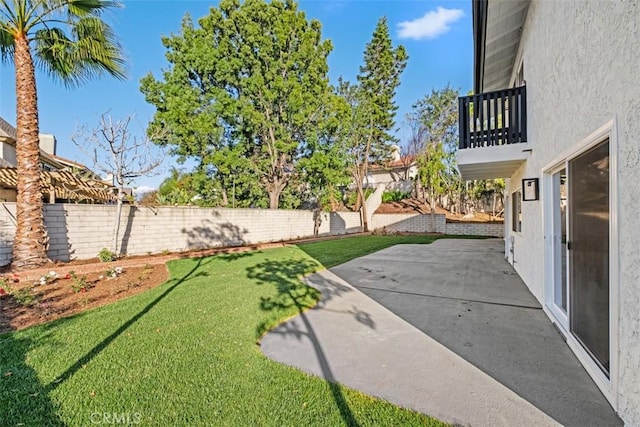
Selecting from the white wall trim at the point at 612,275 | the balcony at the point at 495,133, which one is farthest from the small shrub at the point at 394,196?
the white wall trim at the point at 612,275

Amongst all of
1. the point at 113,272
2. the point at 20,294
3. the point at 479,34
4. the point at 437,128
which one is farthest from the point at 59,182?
the point at 437,128

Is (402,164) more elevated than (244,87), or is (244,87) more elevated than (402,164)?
(244,87)

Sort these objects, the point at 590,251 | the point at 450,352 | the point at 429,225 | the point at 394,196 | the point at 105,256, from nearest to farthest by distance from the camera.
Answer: the point at 590,251 < the point at 450,352 < the point at 105,256 < the point at 429,225 < the point at 394,196

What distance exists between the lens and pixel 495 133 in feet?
19.4

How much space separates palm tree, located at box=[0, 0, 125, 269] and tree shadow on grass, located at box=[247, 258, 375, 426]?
4775mm

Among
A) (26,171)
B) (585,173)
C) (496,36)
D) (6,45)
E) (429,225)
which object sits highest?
(496,36)

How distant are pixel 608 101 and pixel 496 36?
6047 mm

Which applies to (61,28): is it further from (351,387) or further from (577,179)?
(577,179)

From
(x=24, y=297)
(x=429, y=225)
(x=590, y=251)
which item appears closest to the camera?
(x=590, y=251)

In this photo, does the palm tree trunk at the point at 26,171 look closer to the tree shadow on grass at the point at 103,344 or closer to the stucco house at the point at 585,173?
the tree shadow on grass at the point at 103,344

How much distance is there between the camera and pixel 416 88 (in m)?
22.4

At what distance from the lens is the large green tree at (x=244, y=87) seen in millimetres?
14727

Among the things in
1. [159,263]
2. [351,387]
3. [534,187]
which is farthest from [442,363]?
[159,263]

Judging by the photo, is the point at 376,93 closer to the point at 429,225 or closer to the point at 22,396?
the point at 429,225
